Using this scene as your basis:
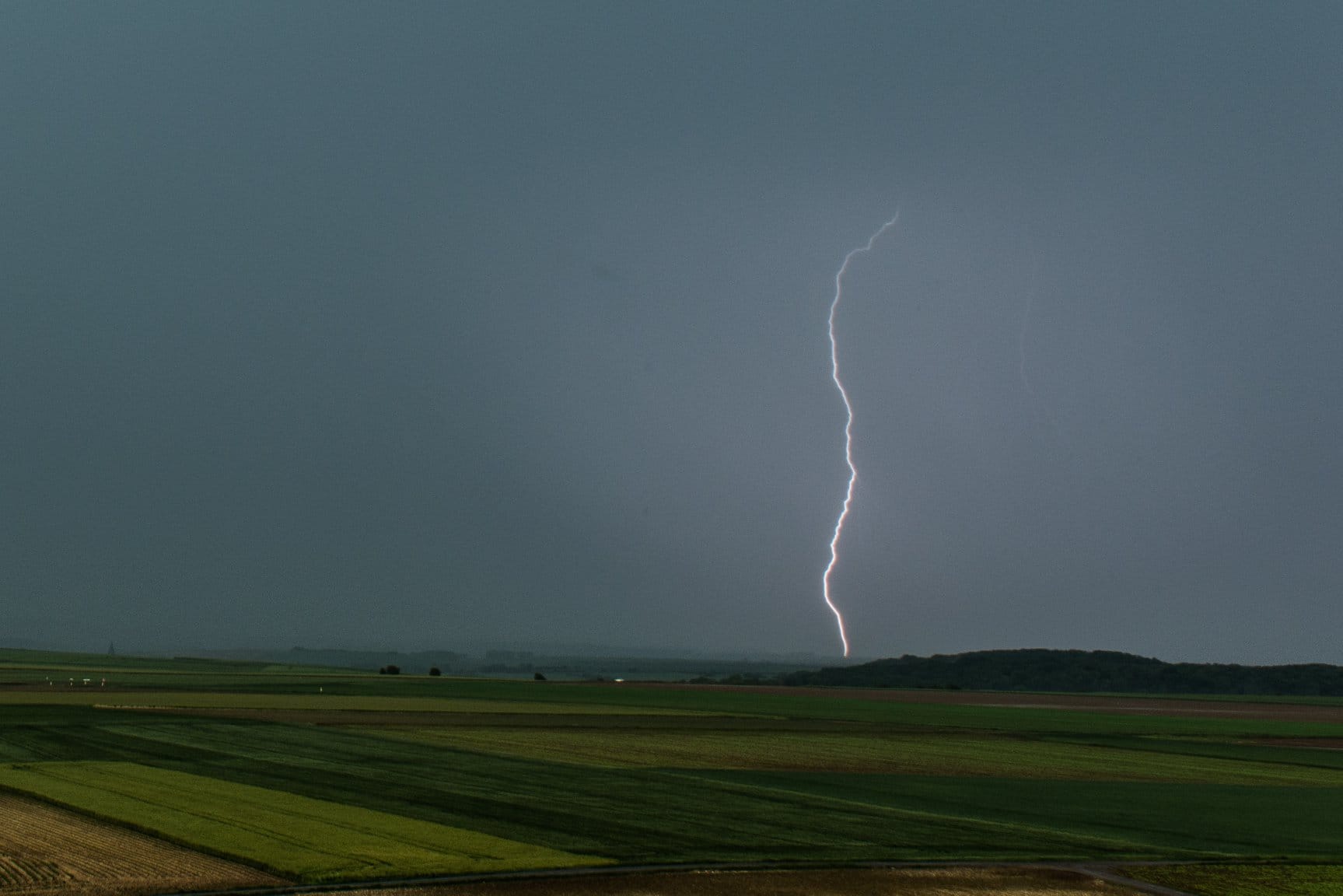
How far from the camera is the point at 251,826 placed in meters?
26.3

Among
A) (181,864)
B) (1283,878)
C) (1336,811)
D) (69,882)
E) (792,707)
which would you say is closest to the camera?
(69,882)

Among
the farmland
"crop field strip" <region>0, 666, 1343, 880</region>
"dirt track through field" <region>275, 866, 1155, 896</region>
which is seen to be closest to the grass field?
the farmland

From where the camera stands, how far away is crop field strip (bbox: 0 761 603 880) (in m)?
22.8

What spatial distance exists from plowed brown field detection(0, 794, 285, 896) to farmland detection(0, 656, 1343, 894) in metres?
0.68

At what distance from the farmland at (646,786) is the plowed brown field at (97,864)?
676mm

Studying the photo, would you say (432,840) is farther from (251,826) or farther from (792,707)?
(792,707)

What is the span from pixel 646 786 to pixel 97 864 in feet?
54.2

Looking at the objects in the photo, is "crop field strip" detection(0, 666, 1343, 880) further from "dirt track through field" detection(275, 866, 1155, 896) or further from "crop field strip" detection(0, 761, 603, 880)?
"dirt track through field" detection(275, 866, 1155, 896)

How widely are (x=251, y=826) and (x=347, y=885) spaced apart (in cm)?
624

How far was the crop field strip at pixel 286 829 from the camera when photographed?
22.8 meters

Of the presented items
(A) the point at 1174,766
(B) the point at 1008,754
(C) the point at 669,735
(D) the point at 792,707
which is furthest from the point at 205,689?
(A) the point at 1174,766

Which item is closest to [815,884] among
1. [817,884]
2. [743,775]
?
[817,884]

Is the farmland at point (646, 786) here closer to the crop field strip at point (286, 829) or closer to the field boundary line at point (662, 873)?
the crop field strip at point (286, 829)

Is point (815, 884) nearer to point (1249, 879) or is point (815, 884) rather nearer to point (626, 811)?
point (626, 811)
